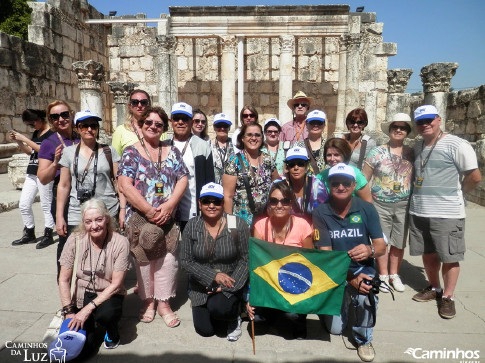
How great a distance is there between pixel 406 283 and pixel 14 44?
12126mm

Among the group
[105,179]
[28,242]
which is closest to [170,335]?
[105,179]

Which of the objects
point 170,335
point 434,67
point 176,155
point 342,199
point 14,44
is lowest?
point 170,335

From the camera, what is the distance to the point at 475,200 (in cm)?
847

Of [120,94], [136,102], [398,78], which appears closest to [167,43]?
[120,94]

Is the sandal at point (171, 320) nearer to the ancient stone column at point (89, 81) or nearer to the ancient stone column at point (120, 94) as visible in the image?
the ancient stone column at point (89, 81)

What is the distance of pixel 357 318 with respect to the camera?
9.80 ft

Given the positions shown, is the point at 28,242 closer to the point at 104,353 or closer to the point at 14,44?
the point at 104,353

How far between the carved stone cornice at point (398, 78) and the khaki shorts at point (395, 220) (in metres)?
9.43

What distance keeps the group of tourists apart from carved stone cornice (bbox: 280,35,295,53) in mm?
10477

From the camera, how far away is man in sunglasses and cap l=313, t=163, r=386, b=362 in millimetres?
3031

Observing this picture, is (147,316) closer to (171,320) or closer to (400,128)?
(171,320)

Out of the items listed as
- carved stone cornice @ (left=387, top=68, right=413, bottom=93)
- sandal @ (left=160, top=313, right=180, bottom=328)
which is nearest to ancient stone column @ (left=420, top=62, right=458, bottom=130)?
carved stone cornice @ (left=387, top=68, right=413, bottom=93)

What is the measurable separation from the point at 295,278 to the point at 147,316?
151 cm

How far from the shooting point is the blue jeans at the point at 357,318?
9.58ft
